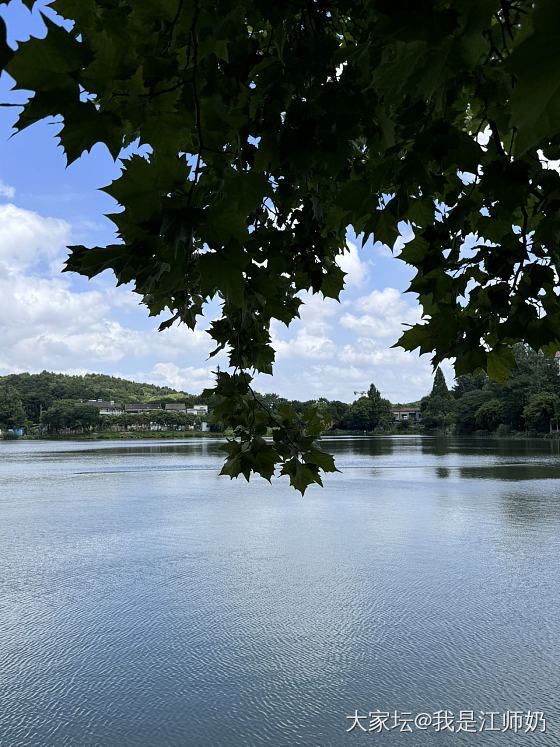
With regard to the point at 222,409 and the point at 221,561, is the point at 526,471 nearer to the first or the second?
the point at 221,561

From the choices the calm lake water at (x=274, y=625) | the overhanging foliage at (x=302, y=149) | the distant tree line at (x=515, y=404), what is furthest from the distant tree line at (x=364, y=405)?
the overhanging foliage at (x=302, y=149)

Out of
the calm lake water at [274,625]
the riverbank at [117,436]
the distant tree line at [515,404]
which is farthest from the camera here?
the riverbank at [117,436]

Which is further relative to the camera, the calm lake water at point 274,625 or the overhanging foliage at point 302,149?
the calm lake water at point 274,625

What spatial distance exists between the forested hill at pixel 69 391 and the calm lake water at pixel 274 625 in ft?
355

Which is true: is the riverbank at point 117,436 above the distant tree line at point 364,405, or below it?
below

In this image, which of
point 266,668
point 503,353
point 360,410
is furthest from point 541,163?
point 360,410

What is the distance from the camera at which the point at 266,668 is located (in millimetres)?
7273

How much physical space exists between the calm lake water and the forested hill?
355 feet

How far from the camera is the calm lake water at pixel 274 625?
247 inches

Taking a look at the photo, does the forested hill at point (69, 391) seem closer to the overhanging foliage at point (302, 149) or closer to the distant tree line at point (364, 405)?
the distant tree line at point (364, 405)

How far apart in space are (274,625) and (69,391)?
130 m

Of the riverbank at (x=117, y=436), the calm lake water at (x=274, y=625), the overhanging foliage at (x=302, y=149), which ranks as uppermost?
the overhanging foliage at (x=302, y=149)

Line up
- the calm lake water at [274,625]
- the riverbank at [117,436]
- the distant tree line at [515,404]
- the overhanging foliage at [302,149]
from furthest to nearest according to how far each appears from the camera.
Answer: the riverbank at [117,436], the distant tree line at [515,404], the calm lake water at [274,625], the overhanging foliage at [302,149]

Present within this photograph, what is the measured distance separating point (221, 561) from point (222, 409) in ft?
33.6
